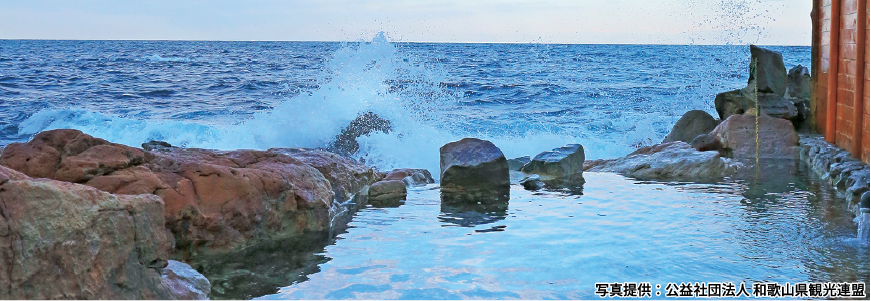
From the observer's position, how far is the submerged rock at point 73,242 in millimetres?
2897

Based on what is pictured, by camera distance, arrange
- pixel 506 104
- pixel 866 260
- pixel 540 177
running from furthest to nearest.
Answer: pixel 506 104
pixel 540 177
pixel 866 260

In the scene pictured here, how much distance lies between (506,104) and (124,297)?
1973 cm

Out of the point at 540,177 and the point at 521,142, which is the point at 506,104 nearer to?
the point at 521,142

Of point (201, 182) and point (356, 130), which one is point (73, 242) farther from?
point (356, 130)

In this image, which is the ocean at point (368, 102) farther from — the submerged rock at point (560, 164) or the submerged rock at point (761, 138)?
the submerged rock at point (761, 138)

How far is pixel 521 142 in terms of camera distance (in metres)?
12.7

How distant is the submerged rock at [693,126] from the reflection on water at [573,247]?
395 centimetres

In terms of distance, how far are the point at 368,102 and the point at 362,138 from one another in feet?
9.85

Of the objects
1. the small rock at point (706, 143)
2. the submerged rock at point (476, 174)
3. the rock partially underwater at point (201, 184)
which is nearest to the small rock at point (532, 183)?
the submerged rock at point (476, 174)

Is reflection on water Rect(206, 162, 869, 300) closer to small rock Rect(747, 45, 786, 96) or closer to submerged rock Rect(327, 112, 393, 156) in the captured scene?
small rock Rect(747, 45, 786, 96)

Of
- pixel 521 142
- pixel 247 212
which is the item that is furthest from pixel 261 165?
pixel 521 142

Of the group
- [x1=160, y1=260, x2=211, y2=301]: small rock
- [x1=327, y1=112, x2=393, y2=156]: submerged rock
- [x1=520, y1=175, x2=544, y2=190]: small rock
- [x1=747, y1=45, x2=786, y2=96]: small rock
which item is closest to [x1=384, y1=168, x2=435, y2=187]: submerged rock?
[x1=520, y1=175, x2=544, y2=190]: small rock

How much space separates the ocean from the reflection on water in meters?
4.02

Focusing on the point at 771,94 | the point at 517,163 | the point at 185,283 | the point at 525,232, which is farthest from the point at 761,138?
the point at 185,283
